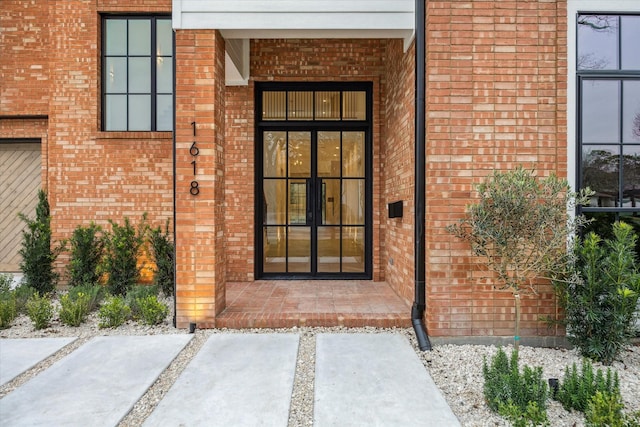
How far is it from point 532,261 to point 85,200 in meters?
6.12

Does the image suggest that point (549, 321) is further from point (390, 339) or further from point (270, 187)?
Answer: point (270, 187)

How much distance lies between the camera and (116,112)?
232 inches

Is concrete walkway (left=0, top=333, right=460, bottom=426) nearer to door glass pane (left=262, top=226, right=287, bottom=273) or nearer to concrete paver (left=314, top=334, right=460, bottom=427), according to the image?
concrete paver (left=314, top=334, right=460, bottom=427)

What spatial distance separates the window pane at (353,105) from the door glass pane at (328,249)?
1814mm

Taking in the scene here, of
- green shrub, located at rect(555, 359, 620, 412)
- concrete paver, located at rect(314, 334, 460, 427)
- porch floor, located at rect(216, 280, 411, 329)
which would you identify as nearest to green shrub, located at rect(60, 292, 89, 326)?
porch floor, located at rect(216, 280, 411, 329)

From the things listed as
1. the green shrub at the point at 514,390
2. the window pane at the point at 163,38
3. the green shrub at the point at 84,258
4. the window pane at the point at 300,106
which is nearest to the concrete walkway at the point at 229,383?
the green shrub at the point at 514,390

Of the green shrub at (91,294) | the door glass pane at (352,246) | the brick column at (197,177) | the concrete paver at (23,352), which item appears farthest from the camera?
the door glass pane at (352,246)

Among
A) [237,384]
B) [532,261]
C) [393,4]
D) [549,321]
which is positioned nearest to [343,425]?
[237,384]

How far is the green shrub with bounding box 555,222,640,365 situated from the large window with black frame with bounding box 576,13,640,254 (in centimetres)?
50

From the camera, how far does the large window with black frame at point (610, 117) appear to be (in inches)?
144

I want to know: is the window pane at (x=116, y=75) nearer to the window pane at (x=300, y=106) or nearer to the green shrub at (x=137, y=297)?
the window pane at (x=300, y=106)

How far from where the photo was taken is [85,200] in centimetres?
573

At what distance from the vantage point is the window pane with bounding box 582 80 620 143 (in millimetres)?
3662

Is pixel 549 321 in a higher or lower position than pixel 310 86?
lower
